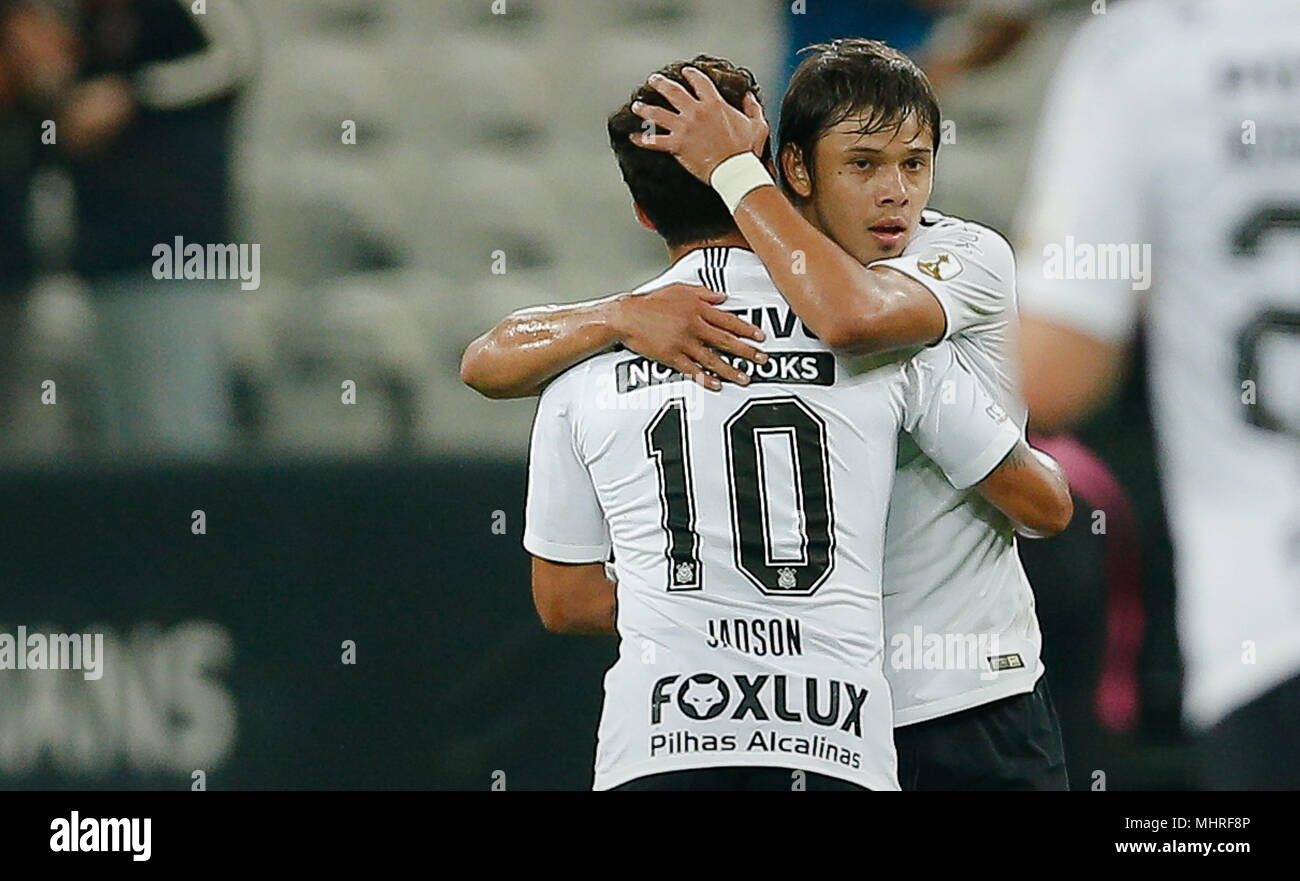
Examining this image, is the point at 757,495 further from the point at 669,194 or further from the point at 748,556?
the point at 669,194

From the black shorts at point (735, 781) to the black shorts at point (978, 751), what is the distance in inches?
8.9

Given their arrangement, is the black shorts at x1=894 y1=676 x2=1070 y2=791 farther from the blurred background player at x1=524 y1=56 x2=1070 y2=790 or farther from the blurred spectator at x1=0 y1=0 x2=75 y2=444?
the blurred spectator at x1=0 y1=0 x2=75 y2=444

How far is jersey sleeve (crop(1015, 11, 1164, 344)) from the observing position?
1.99 meters

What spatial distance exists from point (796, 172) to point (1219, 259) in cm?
78

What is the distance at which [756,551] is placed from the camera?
2.35m

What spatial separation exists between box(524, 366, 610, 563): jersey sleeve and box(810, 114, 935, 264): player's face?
1.64 ft

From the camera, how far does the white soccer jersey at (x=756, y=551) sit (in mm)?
2326

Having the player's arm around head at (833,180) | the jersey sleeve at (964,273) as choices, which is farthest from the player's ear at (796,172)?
the jersey sleeve at (964,273)

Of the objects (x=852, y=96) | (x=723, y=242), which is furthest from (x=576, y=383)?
(x=852, y=96)

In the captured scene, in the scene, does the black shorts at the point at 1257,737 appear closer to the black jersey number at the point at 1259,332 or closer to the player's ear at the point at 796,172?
the black jersey number at the point at 1259,332

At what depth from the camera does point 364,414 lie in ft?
10.3

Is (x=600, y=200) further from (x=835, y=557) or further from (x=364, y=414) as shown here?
(x=835, y=557)
